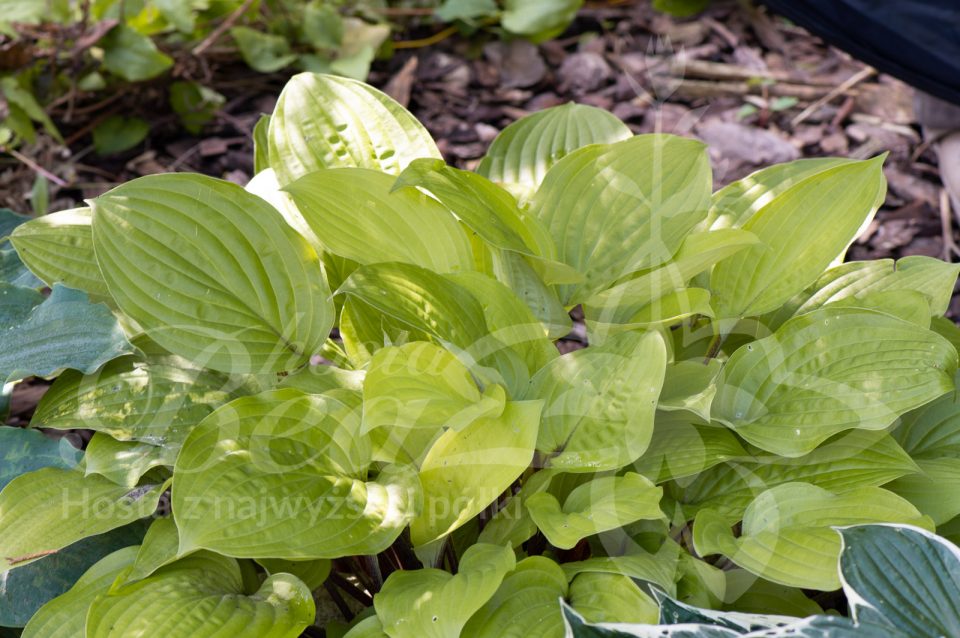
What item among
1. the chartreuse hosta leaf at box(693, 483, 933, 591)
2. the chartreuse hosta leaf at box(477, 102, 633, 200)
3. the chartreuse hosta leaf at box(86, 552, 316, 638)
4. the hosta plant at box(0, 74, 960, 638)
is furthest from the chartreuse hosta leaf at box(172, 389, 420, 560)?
the chartreuse hosta leaf at box(477, 102, 633, 200)

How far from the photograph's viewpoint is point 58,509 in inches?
49.2

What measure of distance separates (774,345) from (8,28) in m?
2.23

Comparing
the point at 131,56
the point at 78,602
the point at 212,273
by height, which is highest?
the point at 212,273

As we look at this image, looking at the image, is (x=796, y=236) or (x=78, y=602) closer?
(x=78, y=602)

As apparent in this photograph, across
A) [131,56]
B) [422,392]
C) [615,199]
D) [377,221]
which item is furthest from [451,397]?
[131,56]

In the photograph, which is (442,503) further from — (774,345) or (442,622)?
(774,345)

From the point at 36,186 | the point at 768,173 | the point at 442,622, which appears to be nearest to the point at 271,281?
the point at 442,622

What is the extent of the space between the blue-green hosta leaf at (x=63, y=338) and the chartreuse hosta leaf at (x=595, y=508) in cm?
65

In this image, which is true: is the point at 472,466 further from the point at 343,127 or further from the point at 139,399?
the point at 343,127

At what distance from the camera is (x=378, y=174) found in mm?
1291

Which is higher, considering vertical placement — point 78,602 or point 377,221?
point 377,221

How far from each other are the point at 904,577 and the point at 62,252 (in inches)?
49.0

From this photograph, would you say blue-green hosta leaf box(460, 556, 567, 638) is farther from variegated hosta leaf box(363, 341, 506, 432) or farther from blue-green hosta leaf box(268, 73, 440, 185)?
blue-green hosta leaf box(268, 73, 440, 185)

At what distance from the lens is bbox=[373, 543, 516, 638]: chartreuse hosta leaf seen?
1012 millimetres
